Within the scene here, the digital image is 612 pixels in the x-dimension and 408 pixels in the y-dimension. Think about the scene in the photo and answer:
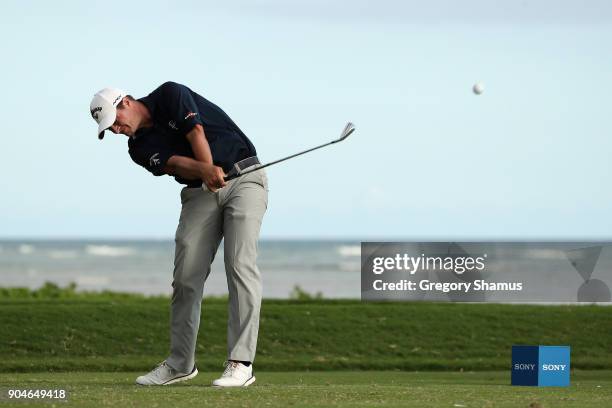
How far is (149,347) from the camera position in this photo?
13.4 meters

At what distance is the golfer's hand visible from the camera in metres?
6.84

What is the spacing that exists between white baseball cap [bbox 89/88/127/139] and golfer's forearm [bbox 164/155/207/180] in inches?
16.0

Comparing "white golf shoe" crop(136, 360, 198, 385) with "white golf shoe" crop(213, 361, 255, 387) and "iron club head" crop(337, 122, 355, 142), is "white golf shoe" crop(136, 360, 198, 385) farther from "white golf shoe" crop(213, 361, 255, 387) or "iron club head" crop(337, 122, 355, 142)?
"iron club head" crop(337, 122, 355, 142)

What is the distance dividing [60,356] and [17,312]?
1.64m

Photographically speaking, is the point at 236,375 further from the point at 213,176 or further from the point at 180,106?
the point at 180,106

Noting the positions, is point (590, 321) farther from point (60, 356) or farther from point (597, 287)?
point (60, 356)

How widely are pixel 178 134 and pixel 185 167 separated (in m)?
0.24

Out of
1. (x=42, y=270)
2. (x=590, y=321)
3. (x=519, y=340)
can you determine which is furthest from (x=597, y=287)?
(x=42, y=270)

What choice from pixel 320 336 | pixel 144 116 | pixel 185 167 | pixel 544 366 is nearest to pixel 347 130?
pixel 185 167

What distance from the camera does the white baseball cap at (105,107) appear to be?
6914 millimetres

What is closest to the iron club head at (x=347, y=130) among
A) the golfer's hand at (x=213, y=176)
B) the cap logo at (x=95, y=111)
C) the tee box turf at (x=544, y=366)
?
the golfer's hand at (x=213, y=176)

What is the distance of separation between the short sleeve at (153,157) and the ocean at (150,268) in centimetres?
3218

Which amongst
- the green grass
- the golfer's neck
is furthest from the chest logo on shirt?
the green grass

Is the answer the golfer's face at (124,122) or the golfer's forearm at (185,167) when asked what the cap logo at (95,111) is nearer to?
the golfer's face at (124,122)
